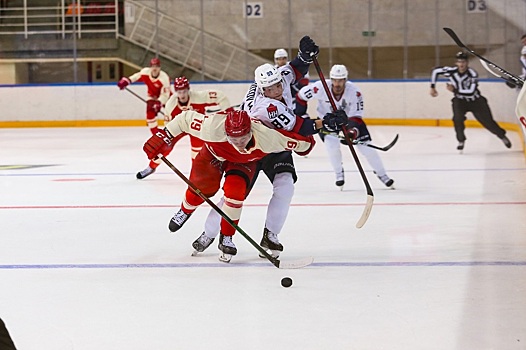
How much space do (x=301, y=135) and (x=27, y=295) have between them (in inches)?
59.9

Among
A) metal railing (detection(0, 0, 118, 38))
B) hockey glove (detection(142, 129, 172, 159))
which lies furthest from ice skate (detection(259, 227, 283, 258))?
metal railing (detection(0, 0, 118, 38))

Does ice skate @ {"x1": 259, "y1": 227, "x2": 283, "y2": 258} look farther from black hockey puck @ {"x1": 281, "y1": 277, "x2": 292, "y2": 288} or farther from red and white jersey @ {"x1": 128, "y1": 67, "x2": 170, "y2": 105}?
red and white jersey @ {"x1": 128, "y1": 67, "x2": 170, "y2": 105}

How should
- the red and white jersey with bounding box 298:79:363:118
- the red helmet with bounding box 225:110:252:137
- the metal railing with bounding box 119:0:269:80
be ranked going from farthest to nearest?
the metal railing with bounding box 119:0:269:80 < the red and white jersey with bounding box 298:79:363:118 < the red helmet with bounding box 225:110:252:137

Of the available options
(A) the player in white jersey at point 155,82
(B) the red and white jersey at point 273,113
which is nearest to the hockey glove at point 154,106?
(A) the player in white jersey at point 155,82

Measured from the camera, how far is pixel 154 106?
38.2 feet

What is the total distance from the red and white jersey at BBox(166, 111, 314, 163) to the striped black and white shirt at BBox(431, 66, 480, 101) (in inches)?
281

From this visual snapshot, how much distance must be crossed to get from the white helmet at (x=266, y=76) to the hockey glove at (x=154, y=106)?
21.8 feet

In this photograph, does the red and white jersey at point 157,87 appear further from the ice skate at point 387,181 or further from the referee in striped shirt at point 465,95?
the ice skate at point 387,181

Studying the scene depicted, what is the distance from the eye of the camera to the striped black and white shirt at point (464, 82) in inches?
458

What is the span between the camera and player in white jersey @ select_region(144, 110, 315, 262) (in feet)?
15.1

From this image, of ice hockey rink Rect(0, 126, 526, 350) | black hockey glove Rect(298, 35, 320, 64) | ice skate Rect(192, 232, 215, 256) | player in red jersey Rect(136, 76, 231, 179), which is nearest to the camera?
ice hockey rink Rect(0, 126, 526, 350)

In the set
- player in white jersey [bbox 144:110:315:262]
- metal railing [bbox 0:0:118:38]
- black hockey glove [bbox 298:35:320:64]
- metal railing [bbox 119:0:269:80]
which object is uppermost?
metal railing [bbox 0:0:118:38]

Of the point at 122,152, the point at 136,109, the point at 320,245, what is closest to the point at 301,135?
the point at 320,245

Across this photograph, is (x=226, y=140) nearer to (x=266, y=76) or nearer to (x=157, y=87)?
(x=266, y=76)
